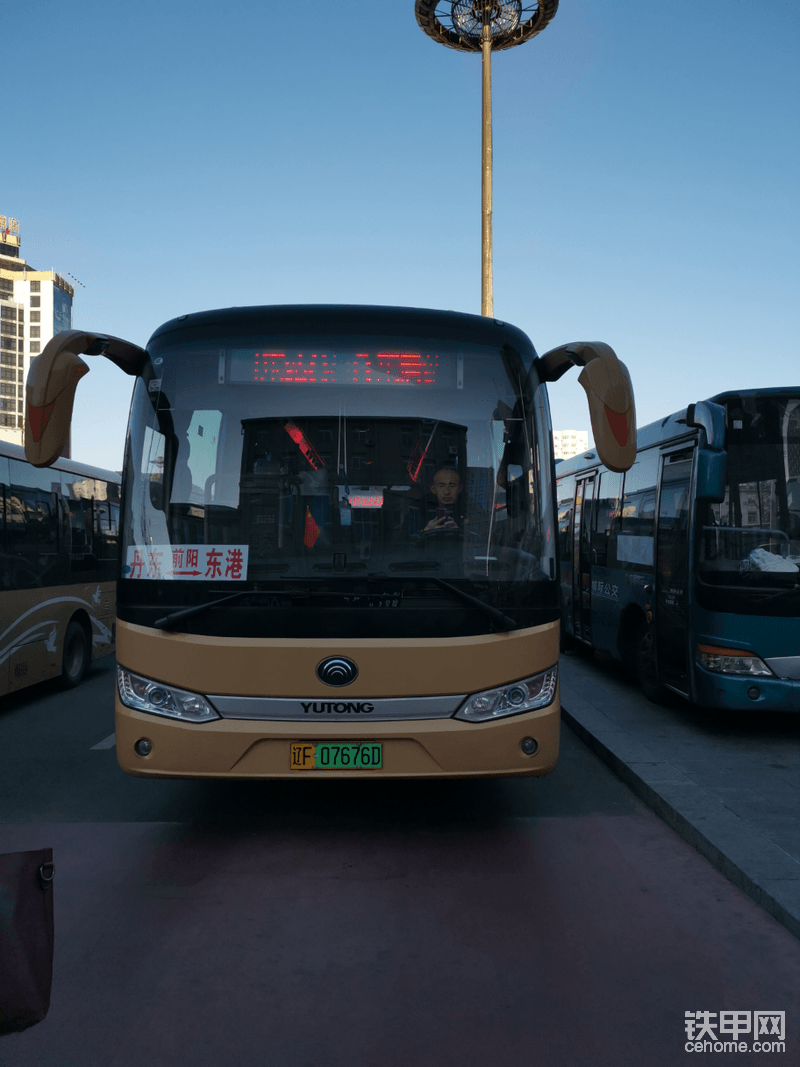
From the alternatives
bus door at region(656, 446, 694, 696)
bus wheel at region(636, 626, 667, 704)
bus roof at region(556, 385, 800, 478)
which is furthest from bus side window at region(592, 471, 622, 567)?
bus door at region(656, 446, 694, 696)

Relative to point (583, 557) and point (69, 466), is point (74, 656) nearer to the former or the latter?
point (69, 466)

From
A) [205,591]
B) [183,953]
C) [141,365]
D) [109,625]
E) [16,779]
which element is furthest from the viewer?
[109,625]

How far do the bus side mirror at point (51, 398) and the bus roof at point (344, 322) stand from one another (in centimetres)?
69

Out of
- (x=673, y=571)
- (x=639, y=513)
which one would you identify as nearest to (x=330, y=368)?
(x=673, y=571)

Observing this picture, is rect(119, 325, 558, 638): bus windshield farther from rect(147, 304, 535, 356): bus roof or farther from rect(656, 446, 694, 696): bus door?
rect(656, 446, 694, 696): bus door

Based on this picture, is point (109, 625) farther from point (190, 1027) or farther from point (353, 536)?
point (190, 1027)

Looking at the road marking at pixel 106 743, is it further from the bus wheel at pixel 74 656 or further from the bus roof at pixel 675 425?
the bus roof at pixel 675 425

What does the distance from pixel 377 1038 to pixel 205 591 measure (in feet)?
8.08

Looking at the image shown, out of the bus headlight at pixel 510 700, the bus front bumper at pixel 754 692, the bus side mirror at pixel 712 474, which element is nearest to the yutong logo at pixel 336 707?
the bus headlight at pixel 510 700

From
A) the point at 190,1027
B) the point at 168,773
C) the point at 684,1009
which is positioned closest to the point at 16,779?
the point at 168,773

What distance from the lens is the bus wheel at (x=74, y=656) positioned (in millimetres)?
11258

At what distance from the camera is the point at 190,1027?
3242mm

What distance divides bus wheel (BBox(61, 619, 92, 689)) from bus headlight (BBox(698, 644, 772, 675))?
7.44m

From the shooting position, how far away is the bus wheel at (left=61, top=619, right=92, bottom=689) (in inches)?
443
